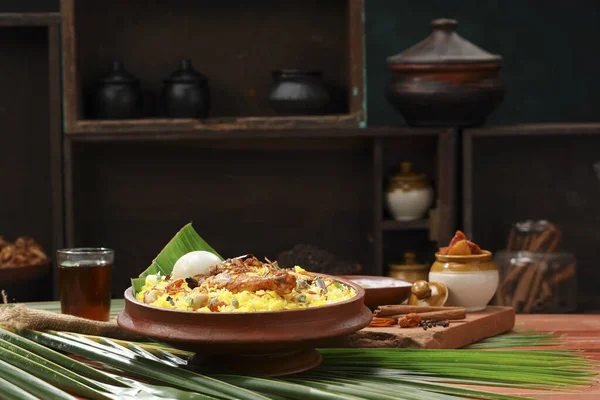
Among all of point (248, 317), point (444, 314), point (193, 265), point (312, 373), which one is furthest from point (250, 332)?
point (444, 314)

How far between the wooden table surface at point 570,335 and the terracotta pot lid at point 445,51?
1491 millimetres

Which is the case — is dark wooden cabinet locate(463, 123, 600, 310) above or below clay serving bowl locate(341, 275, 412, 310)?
above

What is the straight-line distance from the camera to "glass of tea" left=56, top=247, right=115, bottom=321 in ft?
6.86

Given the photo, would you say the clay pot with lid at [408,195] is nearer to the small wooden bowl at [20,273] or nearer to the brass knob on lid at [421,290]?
the small wooden bowl at [20,273]

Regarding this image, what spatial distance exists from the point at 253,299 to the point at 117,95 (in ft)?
7.59

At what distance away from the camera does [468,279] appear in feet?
6.88

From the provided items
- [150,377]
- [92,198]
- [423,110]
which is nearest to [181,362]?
[150,377]

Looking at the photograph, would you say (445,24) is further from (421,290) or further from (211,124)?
(421,290)

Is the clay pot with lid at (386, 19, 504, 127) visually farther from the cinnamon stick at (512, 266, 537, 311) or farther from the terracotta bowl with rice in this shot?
the terracotta bowl with rice

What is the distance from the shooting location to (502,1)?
4203mm

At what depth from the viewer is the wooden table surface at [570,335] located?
1542 millimetres

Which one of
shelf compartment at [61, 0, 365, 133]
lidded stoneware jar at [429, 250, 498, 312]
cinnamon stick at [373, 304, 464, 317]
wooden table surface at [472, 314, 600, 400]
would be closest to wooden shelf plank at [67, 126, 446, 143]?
shelf compartment at [61, 0, 365, 133]

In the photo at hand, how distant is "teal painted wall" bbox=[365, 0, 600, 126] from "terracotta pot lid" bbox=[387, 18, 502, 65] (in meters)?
0.55

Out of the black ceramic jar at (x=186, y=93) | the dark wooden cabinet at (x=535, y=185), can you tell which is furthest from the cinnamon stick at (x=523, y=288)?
the black ceramic jar at (x=186, y=93)
